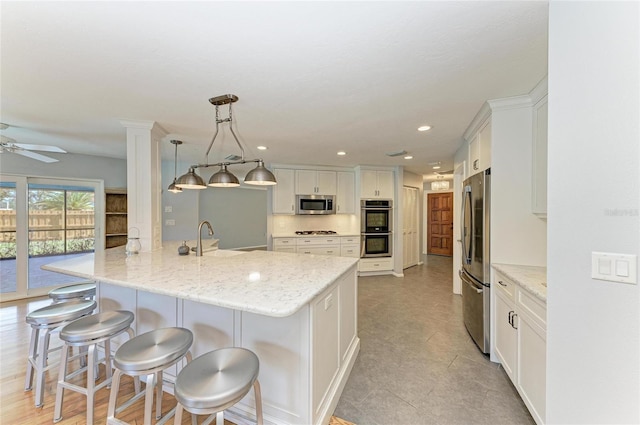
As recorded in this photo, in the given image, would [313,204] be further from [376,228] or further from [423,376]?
[423,376]

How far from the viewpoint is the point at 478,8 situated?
1215 mm

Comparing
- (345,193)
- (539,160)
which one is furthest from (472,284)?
(345,193)

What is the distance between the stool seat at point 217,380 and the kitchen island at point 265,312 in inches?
9.7

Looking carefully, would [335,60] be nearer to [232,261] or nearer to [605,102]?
[605,102]

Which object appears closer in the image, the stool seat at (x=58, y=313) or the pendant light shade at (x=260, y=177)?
the stool seat at (x=58, y=313)

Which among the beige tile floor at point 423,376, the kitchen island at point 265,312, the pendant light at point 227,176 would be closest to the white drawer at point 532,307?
the beige tile floor at point 423,376

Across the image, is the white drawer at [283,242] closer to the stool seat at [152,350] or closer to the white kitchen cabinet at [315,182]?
the white kitchen cabinet at [315,182]

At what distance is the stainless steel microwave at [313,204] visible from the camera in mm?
5387

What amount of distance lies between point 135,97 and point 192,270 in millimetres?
1599

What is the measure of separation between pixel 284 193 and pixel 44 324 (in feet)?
12.8

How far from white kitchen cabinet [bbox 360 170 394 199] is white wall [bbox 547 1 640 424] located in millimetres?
4173

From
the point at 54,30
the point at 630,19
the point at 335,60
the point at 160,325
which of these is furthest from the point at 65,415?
the point at 630,19

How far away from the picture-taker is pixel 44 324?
6.06ft

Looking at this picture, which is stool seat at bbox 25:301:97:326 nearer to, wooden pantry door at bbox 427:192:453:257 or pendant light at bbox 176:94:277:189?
pendant light at bbox 176:94:277:189
